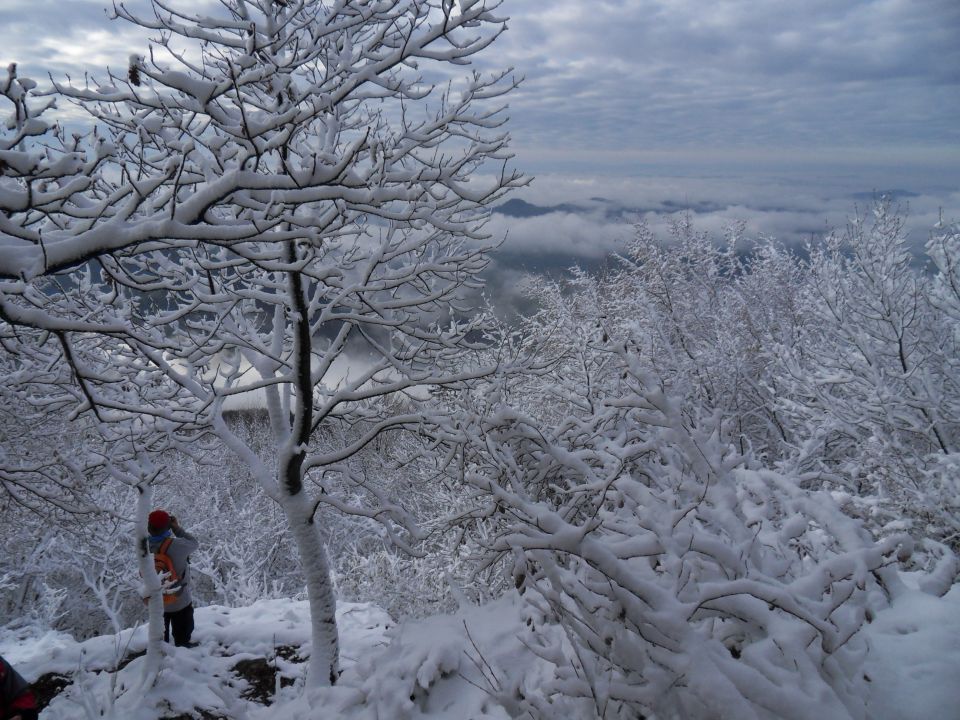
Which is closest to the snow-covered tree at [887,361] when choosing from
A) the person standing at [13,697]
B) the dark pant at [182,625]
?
the person standing at [13,697]

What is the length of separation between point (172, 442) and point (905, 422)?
9.23 m

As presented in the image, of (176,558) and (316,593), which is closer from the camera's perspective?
(316,593)

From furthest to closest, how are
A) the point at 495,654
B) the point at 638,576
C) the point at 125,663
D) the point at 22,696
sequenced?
1. the point at 125,663
2. the point at 22,696
3. the point at 495,654
4. the point at 638,576

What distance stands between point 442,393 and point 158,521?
12.2 ft

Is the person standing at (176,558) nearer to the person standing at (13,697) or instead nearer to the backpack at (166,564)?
Answer: the backpack at (166,564)

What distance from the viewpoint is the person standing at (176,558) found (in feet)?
23.3

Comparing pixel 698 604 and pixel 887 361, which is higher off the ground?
pixel 698 604

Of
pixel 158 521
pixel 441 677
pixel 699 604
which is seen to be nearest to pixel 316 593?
pixel 158 521

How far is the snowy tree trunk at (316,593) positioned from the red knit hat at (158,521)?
5.11 feet

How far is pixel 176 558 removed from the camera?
7215 mm

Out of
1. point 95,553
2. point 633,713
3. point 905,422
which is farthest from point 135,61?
point 95,553

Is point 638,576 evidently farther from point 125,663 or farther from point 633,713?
point 125,663

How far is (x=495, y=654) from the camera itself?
347 cm

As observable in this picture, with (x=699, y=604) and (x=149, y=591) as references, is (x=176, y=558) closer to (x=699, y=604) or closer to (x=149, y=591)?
(x=149, y=591)
